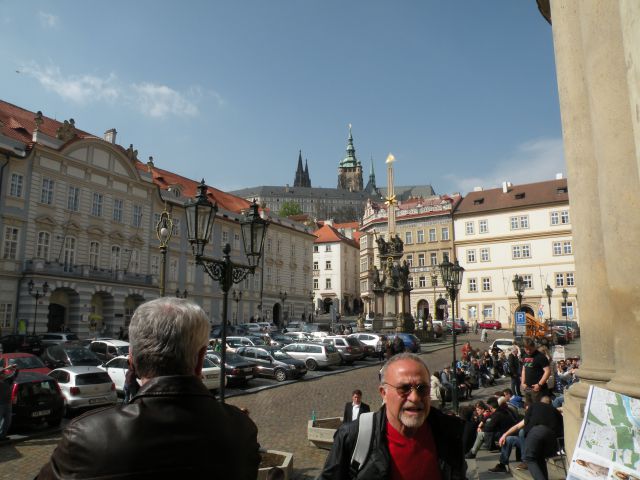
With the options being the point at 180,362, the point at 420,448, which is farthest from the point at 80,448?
the point at 420,448

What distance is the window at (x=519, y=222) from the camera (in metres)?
59.8

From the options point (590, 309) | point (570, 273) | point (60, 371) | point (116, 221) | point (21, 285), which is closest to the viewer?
point (590, 309)

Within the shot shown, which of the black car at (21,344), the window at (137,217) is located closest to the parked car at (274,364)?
the black car at (21,344)

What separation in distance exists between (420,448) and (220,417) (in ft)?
4.84

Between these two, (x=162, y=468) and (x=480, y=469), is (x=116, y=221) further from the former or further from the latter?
(x=162, y=468)

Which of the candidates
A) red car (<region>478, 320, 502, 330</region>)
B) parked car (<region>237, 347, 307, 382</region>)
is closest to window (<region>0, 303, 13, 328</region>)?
parked car (<region>237, 347, 307, 382</region>)

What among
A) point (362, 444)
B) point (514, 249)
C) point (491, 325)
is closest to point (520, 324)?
point (491, 325)

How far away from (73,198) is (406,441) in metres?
39.7

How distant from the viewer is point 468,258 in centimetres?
6331

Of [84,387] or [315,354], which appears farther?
[315,354]

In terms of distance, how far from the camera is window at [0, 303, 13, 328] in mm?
32062

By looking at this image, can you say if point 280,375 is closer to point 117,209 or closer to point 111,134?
point 117,209

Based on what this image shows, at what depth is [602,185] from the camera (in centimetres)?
502

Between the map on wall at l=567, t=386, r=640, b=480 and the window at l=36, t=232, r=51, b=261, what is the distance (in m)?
37.9
